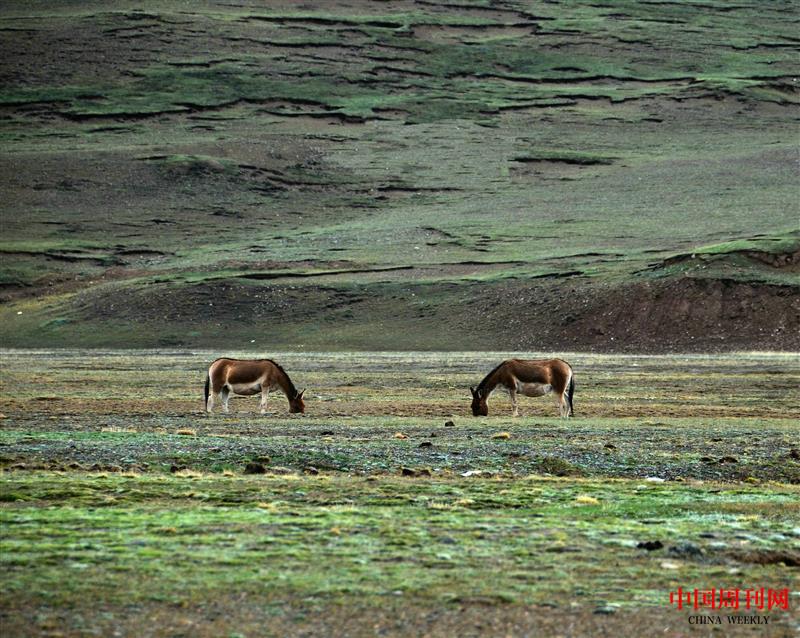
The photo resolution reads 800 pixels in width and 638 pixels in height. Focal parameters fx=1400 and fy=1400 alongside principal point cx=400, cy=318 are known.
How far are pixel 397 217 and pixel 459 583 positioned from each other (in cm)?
9902

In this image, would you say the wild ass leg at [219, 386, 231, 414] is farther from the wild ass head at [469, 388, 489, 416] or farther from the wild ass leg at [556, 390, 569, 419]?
the wild ass leg at [556, 390, 569, 419]

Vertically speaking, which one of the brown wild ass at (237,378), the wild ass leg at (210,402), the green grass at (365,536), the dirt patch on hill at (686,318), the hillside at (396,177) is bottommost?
the green grass at (365,536)

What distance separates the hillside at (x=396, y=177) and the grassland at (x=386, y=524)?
4646 cm

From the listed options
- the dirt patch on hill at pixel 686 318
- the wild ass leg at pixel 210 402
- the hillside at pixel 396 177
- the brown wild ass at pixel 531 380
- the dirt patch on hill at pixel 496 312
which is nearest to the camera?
the wild ass leg at pixel 210 402

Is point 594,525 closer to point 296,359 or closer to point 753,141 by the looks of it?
point 296,359

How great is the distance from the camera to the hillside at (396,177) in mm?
75438

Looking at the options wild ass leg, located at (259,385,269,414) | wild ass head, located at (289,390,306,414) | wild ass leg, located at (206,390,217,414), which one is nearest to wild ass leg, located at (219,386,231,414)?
wild ass leg, located at (206,390,217,414)

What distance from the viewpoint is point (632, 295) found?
7319cm

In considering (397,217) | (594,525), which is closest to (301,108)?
(397,217)

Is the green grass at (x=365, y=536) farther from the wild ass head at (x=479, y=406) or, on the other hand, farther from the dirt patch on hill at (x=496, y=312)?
the dirt patch on hill at (x=496, y=312)

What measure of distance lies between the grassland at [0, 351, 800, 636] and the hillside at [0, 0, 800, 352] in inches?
1829

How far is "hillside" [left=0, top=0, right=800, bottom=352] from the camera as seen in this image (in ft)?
247

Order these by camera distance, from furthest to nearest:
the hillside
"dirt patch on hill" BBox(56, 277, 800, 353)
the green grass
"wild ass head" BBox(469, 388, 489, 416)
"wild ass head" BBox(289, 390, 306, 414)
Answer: the hillside
"dirt patch on hill" BBox(56, 277, 800, 353)
"wild ass head" BBox(289, 390, 306, 414)
"wild ass head" BBox(469, 388, 489, 416)
the green grass

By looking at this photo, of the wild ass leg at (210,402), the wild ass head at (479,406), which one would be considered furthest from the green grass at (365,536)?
the wild ass head at (479,406)
